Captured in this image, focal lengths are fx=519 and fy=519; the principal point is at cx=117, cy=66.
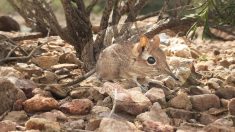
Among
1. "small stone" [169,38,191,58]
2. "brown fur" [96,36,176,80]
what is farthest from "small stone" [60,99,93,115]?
"small stone" [169,38,191,58]

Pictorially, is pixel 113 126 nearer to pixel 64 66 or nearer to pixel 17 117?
pixel 17 117

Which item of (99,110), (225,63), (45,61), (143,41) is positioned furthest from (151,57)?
(225,63)

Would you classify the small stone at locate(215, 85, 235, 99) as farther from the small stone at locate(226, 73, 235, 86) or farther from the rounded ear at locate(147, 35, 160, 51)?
the rounded ear at locate(147, 35, 160, 51)

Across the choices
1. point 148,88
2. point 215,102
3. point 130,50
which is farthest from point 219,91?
point 130,50

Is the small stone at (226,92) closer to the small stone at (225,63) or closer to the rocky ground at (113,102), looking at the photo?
the rocky ground at (113,102)

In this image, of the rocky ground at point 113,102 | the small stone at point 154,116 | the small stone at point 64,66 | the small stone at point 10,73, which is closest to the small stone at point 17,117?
the rocky ground at point 113,102
